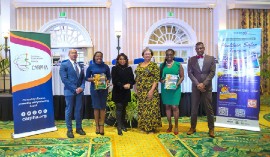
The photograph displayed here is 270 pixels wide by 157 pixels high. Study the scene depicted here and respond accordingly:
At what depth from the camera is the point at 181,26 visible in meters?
9.41

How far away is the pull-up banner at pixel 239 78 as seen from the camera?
4.38 meters

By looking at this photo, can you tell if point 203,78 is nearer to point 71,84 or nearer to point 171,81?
point 171,81

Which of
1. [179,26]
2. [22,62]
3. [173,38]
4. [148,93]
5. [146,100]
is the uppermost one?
[179,26]

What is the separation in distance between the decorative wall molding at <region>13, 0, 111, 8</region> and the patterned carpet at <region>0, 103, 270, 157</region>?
17.6ft

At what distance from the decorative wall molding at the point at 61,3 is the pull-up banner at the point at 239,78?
17.2 ft

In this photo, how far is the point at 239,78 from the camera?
4.49 m

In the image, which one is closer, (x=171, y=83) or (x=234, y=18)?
(x=171, y=83)

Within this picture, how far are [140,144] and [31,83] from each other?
202 centimetres

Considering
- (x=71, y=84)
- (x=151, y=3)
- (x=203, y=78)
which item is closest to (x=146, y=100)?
(x=203, y=78)

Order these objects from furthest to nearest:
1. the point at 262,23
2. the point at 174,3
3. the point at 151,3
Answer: the point at 262,23 < the point at 174,3 < the point at 151,3

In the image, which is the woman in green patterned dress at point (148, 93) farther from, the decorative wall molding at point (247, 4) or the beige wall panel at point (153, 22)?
the decorative wall molding at point (247, 4)

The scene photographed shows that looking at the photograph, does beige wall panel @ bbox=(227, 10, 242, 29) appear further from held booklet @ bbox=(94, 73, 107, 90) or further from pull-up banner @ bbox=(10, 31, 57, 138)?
pull-up banner @ bbox=(10, 31, 57, 138)

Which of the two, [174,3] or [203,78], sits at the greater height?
[174,3]

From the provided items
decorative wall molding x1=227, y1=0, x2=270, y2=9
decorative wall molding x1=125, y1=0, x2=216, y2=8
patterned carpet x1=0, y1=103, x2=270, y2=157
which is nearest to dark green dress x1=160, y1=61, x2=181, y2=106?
patterned carpet x1=0, y1=103, x2=270, y2=157
